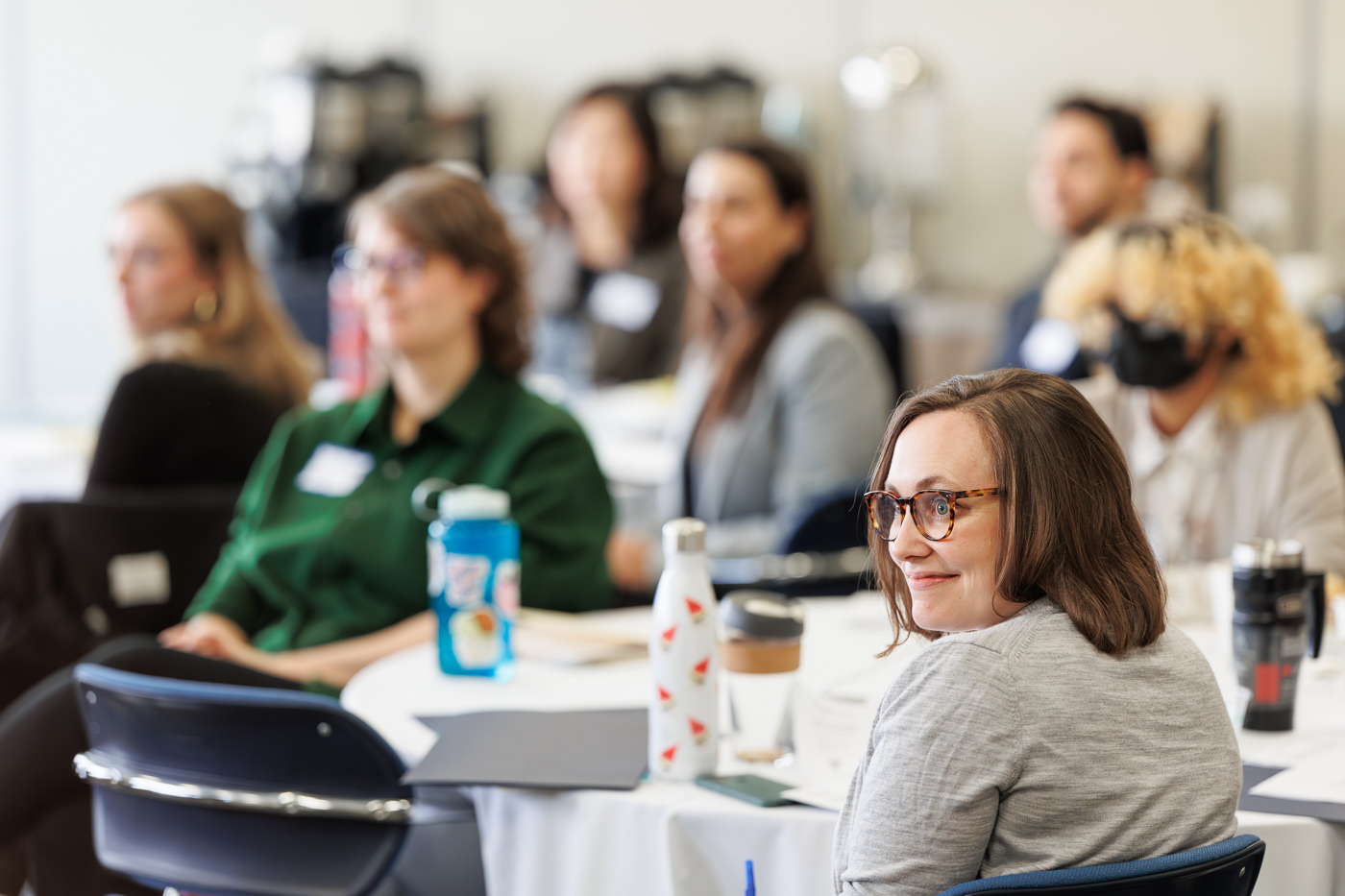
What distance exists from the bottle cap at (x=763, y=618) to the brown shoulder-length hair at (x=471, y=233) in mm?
1037

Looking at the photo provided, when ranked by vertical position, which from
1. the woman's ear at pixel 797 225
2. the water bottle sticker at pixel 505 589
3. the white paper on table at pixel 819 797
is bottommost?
the white paper on table at pixel 819 797

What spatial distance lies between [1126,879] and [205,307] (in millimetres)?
2635

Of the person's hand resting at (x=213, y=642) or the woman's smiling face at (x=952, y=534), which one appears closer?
the woman's smiling face at (x=952, y=534)

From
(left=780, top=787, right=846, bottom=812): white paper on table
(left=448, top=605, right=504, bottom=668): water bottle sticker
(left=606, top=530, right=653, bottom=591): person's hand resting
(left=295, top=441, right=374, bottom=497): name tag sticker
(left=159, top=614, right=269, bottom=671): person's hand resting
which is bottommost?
(left=606, top=530, right=653, bottom=591): person's hand resting

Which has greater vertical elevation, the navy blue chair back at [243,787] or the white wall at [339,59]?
the white wall at [339,59]

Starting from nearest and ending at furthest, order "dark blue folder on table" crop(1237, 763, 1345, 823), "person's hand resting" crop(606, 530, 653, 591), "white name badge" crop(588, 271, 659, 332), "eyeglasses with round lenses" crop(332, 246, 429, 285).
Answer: "dark blue folder on table" crop(1237, 763, 1345, 823)
"eyeglasses with round lenses" crop(332, 246, 429, 285)
"person's hand resting" crop(606, 530, 653, 591)
"white name badge" crop(588, 271, 659, 332)

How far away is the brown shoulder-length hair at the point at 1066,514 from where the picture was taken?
1.17 metres

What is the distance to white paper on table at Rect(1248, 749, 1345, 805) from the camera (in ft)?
4.83

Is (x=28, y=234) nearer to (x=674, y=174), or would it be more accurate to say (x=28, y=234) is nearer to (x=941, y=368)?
(x=674, y=174)

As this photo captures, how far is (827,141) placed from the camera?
7172mm

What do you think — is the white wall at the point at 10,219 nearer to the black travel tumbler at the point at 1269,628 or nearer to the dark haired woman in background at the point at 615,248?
the dark haired woman in background at the point at 615,248

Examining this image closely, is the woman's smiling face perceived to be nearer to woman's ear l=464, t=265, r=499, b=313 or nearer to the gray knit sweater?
the gray knit sweater

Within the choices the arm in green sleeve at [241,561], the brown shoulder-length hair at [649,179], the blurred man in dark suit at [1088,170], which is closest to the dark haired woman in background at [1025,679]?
the arm in green sleeve at [241,561]

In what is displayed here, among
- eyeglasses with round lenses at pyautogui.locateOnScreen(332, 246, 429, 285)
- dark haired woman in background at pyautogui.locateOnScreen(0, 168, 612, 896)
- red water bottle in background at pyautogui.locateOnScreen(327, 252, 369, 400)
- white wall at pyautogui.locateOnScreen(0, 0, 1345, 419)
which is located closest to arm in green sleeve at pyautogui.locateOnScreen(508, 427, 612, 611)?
dark haired woman in background at pyautogui.locateOnScreen(0, 168, 612, 896)
